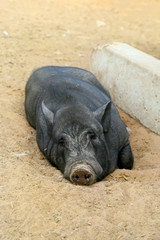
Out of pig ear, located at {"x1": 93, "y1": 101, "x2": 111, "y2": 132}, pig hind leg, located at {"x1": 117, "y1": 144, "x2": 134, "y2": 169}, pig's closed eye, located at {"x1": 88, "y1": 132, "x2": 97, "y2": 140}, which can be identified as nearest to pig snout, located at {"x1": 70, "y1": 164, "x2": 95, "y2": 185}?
pig's closed eye, located at {"x1": 88, "y1": 132, "x2": 97, "y2": 140}

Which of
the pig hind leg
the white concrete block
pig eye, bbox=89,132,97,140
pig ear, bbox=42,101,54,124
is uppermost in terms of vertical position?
pig eye, bbox=89,132,97,140

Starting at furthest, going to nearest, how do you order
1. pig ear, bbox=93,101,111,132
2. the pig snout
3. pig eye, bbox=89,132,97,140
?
pig ear, bbox=93,101,111,132 → pig eye, bbox=89,132,97,140 → the pig snout

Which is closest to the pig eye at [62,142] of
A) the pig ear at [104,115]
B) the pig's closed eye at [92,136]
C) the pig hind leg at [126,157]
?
the pig's closed eye at [92,136]

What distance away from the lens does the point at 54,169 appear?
5250mm

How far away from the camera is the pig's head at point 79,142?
184 inches

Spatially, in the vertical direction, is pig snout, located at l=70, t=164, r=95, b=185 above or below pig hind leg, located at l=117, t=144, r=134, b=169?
above

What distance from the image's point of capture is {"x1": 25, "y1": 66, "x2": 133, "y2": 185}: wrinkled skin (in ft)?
15.9

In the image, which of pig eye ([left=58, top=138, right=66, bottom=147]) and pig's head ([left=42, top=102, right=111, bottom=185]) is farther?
pig eye ([left=58, top=138, right=66, bottom=147])

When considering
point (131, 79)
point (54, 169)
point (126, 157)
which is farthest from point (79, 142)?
point (131, 79)

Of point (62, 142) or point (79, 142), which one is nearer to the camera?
point (79, 142)

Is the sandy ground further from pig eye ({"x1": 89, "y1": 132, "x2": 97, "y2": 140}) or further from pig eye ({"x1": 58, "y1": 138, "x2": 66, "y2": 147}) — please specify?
pig eye ({"x1": 89, "y1": 132, "x2": 97, "y2": 140})

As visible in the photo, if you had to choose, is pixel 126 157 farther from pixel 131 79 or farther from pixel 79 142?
pixel 131 79

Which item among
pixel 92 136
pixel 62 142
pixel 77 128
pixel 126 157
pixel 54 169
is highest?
pixel 77 128

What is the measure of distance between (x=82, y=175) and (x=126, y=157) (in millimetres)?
1245
